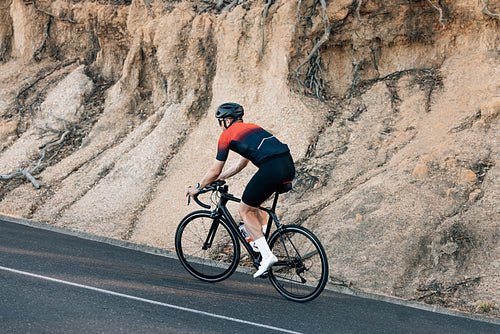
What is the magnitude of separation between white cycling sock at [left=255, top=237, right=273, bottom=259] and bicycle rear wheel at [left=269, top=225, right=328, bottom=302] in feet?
0.59

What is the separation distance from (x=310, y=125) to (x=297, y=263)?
7379mm

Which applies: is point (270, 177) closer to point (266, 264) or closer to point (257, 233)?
Result: point (257, 233)

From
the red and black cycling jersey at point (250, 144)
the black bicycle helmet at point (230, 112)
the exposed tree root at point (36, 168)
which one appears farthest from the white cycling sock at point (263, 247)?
the exposed tree root at point (36, 168)

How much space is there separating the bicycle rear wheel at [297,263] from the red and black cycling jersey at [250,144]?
87 cm

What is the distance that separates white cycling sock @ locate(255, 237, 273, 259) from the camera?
5781mm

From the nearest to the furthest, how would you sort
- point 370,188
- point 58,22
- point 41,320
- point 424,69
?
point 41,320 → point 370,188 → point 424,69 → point 58,22

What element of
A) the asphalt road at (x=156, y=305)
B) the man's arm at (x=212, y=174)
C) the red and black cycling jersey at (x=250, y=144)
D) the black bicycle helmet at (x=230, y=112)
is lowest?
the asphalt road at (x=156, y=305)

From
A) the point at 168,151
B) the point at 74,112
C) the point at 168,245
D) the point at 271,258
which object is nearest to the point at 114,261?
the point at 271,258

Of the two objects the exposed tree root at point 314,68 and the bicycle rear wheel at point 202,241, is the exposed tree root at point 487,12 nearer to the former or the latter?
the exposed tree root at point 314,68

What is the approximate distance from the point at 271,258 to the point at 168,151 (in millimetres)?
8526

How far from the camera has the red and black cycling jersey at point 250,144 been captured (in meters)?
5.73

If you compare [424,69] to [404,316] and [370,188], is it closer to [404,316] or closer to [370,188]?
[370,188]

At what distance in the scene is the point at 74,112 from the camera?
1694 centimetres

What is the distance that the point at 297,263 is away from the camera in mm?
5859
